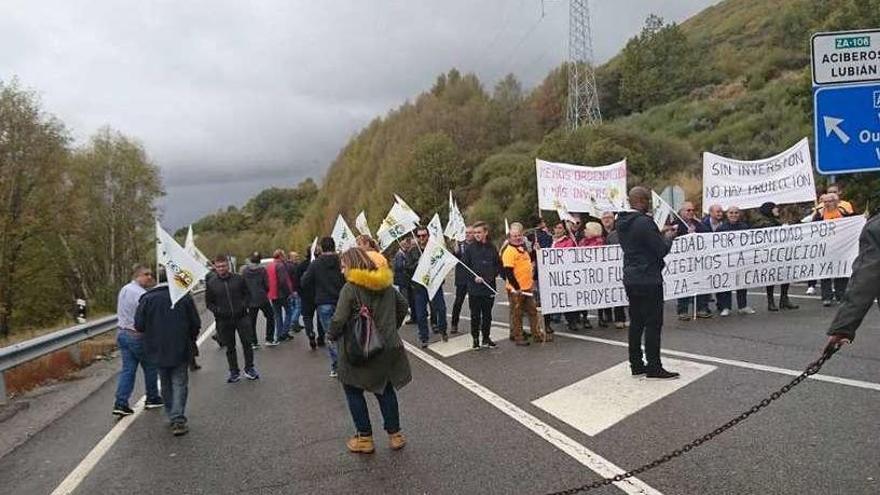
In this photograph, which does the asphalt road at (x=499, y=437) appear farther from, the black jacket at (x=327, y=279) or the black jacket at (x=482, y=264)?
the black jacket at (x=482, y=264)

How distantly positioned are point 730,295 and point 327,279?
692 centimetres

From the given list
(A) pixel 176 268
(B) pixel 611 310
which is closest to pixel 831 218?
(B) pixel 611 310

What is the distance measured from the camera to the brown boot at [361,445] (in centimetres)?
621

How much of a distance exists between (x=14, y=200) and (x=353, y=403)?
34980 millimetres

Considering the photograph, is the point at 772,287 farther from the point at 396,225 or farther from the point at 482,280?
the point at 396,225

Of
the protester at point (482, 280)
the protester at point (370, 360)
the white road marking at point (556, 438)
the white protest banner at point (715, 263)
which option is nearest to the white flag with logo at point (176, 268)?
the protester at point (370, 360)

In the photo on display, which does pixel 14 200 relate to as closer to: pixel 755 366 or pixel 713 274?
pixel 713 274

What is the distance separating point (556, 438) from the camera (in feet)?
20.2

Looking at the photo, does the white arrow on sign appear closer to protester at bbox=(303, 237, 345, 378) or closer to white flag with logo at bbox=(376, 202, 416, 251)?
protester at bbox=(303, 237, 345, 378)

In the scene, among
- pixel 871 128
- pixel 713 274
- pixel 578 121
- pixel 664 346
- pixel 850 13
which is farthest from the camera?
pixel 578 121

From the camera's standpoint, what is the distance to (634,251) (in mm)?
7949

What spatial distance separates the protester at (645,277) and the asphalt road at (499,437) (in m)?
0.44

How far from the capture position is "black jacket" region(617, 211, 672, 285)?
7.86m

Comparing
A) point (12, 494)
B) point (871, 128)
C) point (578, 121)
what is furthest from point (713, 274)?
point (578, 121)
